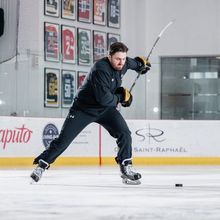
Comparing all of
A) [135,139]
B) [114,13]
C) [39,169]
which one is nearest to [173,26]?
[114,13]

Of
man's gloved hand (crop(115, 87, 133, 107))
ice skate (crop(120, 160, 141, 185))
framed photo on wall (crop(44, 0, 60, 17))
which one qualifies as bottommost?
ice skate (crop(120, 160, 141, 185))

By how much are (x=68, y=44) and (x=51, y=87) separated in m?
1.28

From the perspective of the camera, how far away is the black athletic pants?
6.00 metres

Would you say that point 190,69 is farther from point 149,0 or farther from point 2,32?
point 2,32

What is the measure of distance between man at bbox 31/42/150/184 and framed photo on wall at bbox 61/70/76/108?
9.34m

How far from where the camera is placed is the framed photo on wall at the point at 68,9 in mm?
16406

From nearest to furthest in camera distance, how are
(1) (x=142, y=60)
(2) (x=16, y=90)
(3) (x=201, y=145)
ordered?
(1) (x=142, y=60)
(3) (x=201, y=145)
(2) (x=16, y=90)

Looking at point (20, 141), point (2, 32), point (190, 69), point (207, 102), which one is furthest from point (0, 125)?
point (190, 69)

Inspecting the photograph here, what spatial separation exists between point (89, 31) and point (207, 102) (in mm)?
3438

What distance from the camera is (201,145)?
38.3ft

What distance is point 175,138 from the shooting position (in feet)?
38.0

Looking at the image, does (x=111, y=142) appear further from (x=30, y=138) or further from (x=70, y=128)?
(x=70, y=128)

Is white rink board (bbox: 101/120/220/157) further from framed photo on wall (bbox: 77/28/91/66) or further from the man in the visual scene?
framed photo on wall (bbox: 77/28/91/66)

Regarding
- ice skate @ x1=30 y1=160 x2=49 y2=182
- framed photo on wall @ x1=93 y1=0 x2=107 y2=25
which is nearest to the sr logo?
ice skate @ x1=30 y1=160 x2=49 y2=182
